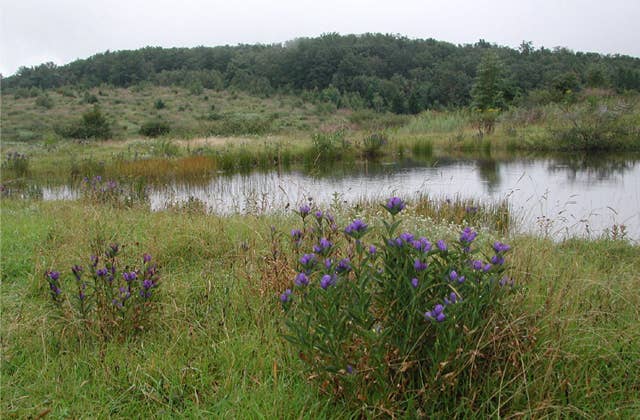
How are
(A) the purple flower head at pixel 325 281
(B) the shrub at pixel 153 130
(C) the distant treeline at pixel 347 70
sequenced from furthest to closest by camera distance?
(C) the distant treeline at pixel 347 70 → (B) the shrub at pixel 153 130 → (A) the purple flower head at pixel 325 281

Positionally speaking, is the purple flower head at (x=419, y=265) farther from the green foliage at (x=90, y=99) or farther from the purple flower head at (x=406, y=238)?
the green foliage at (x=90, y=99)

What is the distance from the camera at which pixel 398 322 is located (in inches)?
62.8

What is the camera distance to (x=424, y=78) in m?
46.3

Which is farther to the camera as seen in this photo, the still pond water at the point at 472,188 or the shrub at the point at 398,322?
the still pond water at the point at 472,188

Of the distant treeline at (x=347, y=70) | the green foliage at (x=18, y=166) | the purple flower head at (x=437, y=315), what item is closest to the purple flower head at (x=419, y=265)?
the purple flower head at (x=437, y=315)

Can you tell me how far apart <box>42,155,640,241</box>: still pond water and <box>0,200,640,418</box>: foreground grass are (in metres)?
2.35

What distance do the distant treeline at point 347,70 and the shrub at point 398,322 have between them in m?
37.7

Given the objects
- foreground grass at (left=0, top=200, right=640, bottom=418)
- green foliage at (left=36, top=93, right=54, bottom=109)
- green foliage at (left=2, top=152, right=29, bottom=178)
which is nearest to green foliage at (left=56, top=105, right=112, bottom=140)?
green foliage at (left=2, top=152, right=29, bottom=178)

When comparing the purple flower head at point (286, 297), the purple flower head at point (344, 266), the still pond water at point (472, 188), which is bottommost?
the still pond water at point (472, 188)

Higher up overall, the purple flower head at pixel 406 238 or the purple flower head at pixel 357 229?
the purple flower head at pixel 357 229

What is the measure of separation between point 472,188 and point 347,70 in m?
40.9

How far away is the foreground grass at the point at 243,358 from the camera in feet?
5.51

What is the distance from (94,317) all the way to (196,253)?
1321 mm

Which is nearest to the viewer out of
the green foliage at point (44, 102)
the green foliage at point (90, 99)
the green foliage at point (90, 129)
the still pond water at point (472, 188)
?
the still pond water at point (472, 188)
